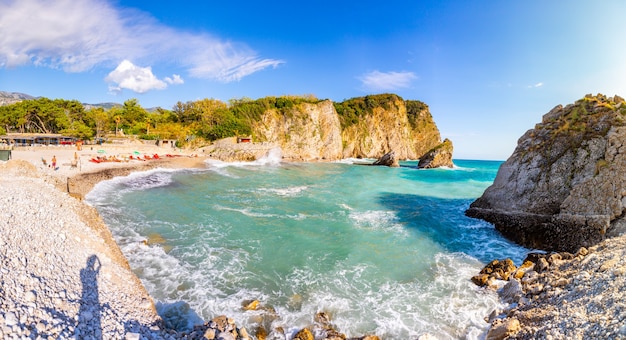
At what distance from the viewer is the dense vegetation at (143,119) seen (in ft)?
187

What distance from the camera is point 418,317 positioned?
8.62 meters

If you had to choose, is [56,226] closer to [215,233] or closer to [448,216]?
[215,233]

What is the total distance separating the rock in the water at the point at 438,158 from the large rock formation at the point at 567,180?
→ 49.7 meters

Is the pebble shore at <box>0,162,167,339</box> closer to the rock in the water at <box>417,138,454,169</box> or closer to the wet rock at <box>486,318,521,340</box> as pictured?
the wet rock at <box>486,318,521,340</box>

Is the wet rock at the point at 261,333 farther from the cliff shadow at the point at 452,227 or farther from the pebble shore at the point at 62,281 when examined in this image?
the cliff shadow at the point at 452,227

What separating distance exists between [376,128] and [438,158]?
114 feet

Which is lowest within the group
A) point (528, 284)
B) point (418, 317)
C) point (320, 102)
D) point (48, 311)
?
point (418, 317)

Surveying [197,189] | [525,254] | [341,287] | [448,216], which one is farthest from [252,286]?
[197,189]

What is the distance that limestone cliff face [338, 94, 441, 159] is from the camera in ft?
307

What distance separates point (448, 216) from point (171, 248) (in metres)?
18.4

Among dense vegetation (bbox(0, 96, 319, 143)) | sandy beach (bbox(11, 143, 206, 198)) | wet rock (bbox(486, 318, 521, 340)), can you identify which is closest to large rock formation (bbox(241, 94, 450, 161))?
dense vegetation (bbox(0, 96, 319, 143))

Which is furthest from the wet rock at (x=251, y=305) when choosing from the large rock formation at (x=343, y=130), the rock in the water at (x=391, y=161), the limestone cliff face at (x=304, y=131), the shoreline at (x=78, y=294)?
the limestone cliff face at (x=304, y=131)

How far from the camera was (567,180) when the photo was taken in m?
14.4

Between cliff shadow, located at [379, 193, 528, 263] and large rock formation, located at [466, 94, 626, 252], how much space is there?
1106 millimetres
